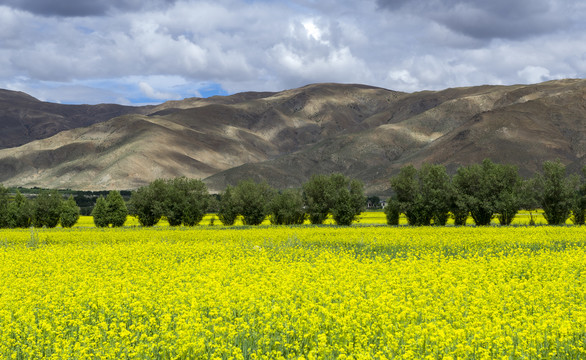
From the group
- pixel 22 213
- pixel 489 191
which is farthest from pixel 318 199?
pixel 22 213

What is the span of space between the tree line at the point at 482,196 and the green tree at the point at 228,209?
20.5 metres

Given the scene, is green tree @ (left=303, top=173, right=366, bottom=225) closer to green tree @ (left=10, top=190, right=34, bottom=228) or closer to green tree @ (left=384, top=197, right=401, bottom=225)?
green tree @ (left=384, top=197, right=401, bottom=225)

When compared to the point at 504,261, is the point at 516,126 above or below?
above

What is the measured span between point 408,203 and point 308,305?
2063 inches

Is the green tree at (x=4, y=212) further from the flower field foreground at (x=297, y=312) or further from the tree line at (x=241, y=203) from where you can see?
the flower field foreground at (x=297, y=312)

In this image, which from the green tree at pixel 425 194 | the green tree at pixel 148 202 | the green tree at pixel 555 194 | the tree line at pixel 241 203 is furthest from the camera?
the green tree at pixel 148 202

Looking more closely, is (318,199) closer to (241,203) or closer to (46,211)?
(241,203)

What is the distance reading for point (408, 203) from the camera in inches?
2466

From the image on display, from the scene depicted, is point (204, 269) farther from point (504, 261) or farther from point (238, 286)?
point (504, 261)

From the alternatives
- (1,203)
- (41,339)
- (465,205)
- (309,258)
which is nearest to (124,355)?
(41,339)

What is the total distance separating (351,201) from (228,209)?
17.1 meters

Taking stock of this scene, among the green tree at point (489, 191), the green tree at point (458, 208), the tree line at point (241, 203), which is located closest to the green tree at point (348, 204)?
the tree line at point (241, 203)

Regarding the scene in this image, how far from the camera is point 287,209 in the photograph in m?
70.3

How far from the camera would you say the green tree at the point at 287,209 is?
70188 mm
